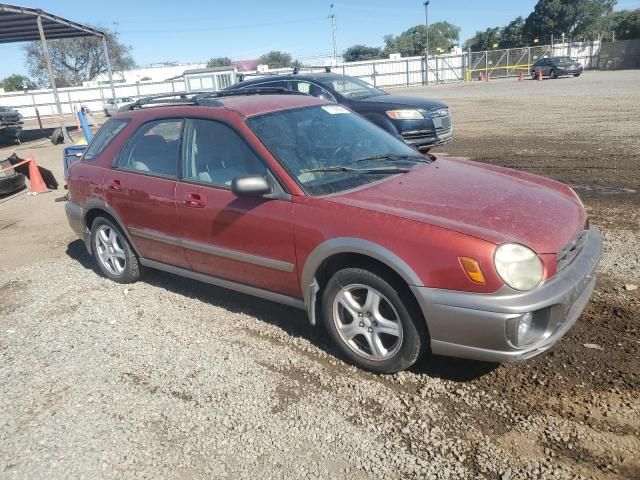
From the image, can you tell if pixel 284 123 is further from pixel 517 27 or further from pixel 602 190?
pixel 517 27

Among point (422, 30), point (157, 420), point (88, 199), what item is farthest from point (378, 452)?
point (422, 30)

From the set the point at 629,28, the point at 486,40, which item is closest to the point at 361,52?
the point at 486,40

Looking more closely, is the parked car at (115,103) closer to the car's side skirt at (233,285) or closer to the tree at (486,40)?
the car's side skirt at (233,285)

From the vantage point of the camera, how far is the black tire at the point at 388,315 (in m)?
3.06

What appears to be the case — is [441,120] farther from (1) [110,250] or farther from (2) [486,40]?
(2) [486,40]

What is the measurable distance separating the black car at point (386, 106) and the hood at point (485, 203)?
5.27 meters

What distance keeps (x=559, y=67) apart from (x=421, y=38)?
80609 millimetres

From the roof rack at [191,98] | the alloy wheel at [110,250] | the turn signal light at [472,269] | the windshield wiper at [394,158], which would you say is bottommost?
the alloy wheel at [110,250]

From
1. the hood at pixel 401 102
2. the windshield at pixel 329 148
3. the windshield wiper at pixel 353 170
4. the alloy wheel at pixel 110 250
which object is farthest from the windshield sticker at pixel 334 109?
the hood at pixel 401 102

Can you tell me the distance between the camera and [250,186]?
11.3 feet

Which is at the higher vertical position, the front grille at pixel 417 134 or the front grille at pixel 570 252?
the front grille at pixel 570 252

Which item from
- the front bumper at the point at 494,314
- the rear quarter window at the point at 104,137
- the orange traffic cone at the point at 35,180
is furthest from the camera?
the orange traffic cone at the point at 35,180

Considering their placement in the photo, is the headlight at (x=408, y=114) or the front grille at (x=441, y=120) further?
the front grille at (x=441, y=120)

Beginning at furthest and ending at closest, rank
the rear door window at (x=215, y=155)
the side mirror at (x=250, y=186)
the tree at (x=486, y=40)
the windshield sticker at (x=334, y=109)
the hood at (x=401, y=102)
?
the tree at (x=486, y=40), the hood at (x=401, y=102), the windshield sticker at (x=334, y=109), the rear door window at (x=215, y=155), the side mirror at (x=250, y=186)
